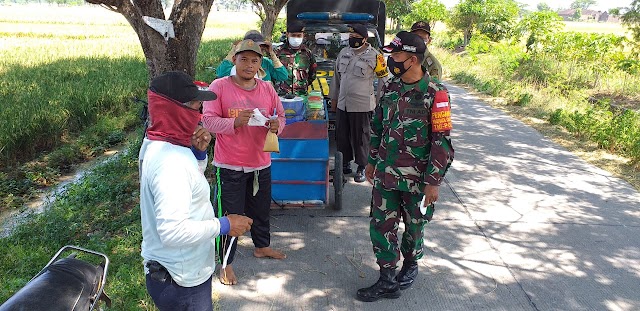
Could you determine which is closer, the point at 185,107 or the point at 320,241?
the point at 185,107

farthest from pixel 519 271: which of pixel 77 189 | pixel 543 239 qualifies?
pixel 77 189

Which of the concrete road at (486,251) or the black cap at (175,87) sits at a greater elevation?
the black cap at (175,87)

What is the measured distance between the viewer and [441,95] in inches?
115

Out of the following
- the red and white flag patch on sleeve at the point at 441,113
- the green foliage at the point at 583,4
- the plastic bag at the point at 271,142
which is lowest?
the plastic bag at the point at 271,142

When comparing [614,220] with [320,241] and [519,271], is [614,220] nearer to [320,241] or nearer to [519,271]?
[519,271]

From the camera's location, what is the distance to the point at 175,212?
5.84 feet

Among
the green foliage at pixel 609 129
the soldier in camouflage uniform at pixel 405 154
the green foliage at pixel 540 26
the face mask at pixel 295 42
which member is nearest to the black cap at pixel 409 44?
the soldier in camouflage uniform at pixel 405 154

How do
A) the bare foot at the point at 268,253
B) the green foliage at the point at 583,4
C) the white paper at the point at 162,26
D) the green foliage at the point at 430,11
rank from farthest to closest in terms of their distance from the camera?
the green foliage at the point at 583,4, the green foliage at the point at 430,11, the white paper at the point at 162,26, the bare foot at the point at 268,253

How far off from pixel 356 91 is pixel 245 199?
225cm

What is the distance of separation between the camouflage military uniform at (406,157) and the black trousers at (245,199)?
0.88 meters

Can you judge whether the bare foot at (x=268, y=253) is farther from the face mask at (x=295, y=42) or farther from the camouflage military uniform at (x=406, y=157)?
the face mask at (x=295, y=42)

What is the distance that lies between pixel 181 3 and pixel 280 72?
1.20m

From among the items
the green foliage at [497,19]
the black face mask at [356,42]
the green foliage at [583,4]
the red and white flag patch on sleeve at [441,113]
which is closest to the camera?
the red and white flag patch on sleeve at [441,113]

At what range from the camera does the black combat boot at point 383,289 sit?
331 centimetres
